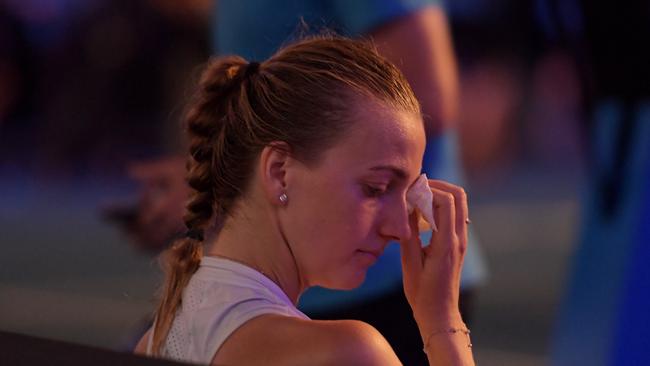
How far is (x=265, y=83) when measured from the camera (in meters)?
1.41

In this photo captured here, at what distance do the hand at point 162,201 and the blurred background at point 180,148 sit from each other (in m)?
0.08

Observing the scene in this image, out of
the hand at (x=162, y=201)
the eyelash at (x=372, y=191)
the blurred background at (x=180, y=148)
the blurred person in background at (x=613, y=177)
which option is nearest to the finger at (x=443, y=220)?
the eyelash at (x=372, y=191)

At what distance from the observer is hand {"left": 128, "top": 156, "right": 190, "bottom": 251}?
2.66 meters

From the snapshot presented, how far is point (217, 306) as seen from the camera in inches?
49.9

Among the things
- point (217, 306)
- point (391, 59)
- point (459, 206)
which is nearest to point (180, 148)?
point (391, 59)

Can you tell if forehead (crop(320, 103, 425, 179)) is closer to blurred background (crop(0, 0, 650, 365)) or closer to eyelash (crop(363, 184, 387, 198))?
eyelash (crop(363, 184, 387, 198))

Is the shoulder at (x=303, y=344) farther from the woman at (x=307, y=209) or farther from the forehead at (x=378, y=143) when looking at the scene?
the forehead at (x=378, y=143)

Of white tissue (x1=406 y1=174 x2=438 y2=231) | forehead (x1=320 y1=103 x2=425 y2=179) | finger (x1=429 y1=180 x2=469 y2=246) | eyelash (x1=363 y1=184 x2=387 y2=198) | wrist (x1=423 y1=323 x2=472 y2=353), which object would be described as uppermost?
forehead (x1=320 y1=103 x2=425 y2=179)

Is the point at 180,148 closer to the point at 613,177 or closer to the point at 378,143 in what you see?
the point at 613,177

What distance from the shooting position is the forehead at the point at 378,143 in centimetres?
133

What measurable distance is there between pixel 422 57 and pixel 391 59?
54mm

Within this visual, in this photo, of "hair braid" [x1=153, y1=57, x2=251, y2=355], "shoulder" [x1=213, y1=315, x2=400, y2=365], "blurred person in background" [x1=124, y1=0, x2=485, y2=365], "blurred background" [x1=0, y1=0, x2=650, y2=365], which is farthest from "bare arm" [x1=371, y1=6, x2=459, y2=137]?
"shoulder" [x1=213, y1=315, x2=400, y2=365]

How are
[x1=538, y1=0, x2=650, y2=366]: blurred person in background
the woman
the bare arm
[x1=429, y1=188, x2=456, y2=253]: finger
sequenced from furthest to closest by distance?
[x1=538, y1=0, x2=650, y2=366]: blurred person in background < the bare arm < [x1=429, y1=188, x2=456, y2=253]: finger < the woman

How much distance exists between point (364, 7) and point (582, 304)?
131cm
